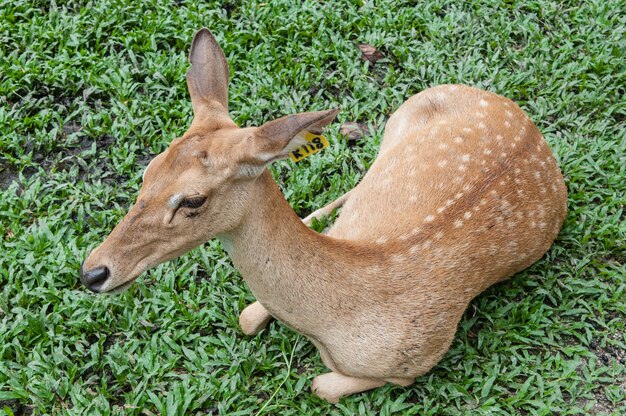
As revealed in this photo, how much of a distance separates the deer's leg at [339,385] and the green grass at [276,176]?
0.06 metres

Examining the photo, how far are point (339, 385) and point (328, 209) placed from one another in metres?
1.34

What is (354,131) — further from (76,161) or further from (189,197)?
(189,197)

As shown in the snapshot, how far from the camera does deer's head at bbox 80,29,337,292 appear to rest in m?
3.06

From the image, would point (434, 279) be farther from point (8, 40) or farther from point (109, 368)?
point (8, 40)

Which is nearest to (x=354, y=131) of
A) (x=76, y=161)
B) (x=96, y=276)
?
(x=76, y=161)

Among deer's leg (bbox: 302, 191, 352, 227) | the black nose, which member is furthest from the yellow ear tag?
deer's leg (bbox: 302, 191, 352, 227)

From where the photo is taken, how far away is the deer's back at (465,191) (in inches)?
152

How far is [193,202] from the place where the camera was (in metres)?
3.12

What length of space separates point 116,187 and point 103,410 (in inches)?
67.5

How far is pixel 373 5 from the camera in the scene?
6527mm

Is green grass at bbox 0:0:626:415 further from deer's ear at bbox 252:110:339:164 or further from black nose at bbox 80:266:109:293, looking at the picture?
deer's ear at bbox 252:110:339:164

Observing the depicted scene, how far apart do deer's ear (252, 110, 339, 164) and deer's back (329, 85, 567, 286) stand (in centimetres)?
103

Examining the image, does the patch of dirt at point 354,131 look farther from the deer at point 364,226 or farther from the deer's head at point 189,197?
the deer's head at point 189,197

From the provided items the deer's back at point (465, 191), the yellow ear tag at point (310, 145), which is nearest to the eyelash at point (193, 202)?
the yellow ear tag at point (310, 145)
